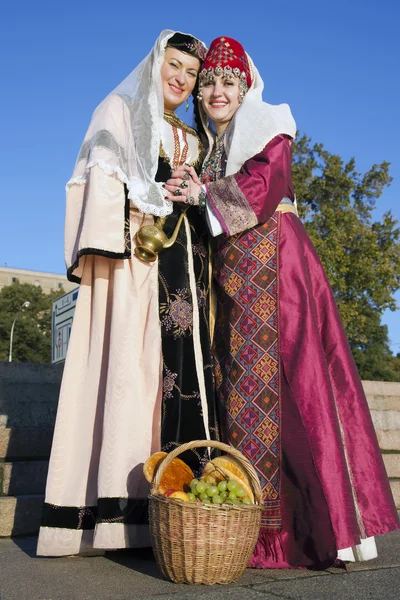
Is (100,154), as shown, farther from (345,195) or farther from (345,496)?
(345,195)

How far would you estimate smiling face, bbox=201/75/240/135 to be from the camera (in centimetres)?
386

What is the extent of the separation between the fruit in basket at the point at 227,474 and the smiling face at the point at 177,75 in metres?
2.03

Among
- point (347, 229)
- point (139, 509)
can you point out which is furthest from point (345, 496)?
point (347, 229)

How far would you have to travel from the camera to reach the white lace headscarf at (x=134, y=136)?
354 centimetres

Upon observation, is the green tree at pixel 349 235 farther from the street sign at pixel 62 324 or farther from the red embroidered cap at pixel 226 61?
the red embroidered cap at pixel 226 61

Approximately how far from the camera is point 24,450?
498cm

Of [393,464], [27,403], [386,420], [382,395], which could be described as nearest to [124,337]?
[27,403]

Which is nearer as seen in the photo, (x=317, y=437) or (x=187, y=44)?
(x=317, y=437)

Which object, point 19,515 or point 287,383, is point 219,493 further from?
point 19,515

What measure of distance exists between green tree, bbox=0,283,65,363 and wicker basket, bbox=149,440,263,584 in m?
39.0

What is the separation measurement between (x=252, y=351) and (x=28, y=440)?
2.26 metres

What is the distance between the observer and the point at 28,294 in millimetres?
42312

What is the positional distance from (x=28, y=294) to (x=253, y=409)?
40325 millimetres

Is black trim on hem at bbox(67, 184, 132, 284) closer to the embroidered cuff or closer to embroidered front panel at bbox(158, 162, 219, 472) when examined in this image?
embroidered front panel at bbox(158, 162, 219, 472)
